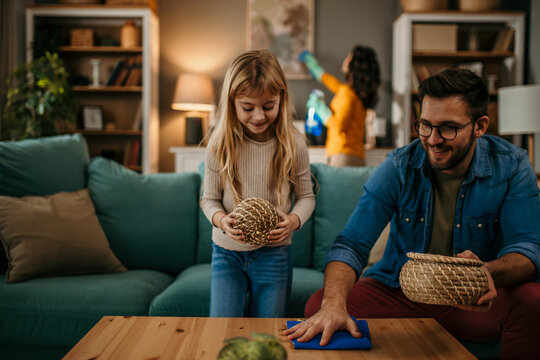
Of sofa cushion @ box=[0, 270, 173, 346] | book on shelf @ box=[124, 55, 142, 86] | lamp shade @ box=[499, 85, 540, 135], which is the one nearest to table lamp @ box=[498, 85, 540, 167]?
lamp shade @ box=[499, 85, 540, 135]

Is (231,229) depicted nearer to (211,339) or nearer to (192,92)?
(211,339)

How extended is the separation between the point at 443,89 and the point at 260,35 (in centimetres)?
381

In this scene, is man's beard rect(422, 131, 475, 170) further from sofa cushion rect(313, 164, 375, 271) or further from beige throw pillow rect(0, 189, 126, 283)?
beige throw pillow rect(0, 189, 126, 283)

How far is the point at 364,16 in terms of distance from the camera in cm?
501

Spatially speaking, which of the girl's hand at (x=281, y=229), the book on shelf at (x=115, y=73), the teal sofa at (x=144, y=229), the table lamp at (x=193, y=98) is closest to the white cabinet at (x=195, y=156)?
the table lamp at (x=193, y=98)

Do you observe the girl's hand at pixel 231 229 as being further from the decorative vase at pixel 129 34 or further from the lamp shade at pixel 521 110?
the decorative vase at pixel 129 34

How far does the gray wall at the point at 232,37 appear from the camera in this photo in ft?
16.4

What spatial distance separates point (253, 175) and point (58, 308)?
93 centimetres

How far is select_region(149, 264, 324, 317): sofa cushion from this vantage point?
5.99 feet

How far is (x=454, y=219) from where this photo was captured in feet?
5.15

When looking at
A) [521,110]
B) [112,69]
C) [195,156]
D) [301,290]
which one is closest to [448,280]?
[301,290]

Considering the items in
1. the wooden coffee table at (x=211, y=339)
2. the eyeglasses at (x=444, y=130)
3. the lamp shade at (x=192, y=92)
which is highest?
the lamp shade at (x=192, y=92)

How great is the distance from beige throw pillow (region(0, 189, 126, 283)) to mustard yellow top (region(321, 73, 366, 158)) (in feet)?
6.92

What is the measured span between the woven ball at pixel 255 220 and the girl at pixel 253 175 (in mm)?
168
